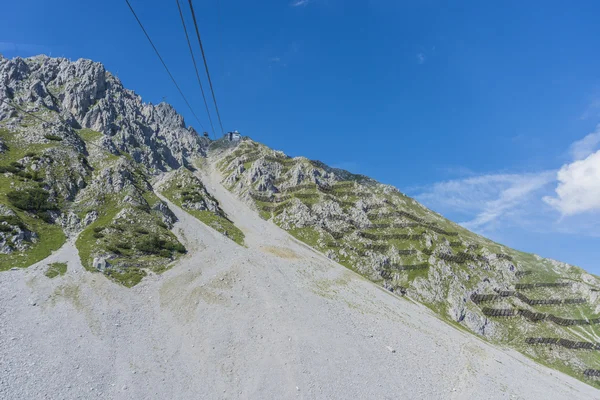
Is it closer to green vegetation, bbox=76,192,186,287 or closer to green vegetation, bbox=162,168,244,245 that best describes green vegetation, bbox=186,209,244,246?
green vegetation, bbox=162,168,244,245

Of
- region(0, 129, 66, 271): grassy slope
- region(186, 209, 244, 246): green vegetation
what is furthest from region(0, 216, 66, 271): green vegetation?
region(186, 209, 244, 246): green vegetation

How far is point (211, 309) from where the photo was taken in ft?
176

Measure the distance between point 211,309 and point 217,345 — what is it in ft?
33.9

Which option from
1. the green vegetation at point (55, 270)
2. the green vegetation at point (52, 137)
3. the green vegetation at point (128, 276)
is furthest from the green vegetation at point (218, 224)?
the green vegetation at point (55, 270)

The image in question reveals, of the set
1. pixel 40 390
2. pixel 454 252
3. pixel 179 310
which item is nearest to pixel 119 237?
pixel 179 310

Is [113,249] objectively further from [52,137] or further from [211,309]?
[52,137]

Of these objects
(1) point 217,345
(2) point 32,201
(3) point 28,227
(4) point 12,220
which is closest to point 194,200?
(2) point 32,201

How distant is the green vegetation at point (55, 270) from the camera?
2152 inches

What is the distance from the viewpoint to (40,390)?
29.7 meters

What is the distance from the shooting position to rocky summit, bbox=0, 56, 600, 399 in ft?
124

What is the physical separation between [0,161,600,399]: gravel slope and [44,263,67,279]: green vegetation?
1220 mm

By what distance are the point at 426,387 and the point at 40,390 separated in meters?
46.2

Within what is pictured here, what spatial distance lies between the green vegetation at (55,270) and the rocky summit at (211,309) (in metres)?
0.43

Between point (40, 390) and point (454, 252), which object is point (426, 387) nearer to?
point (40, 390)
